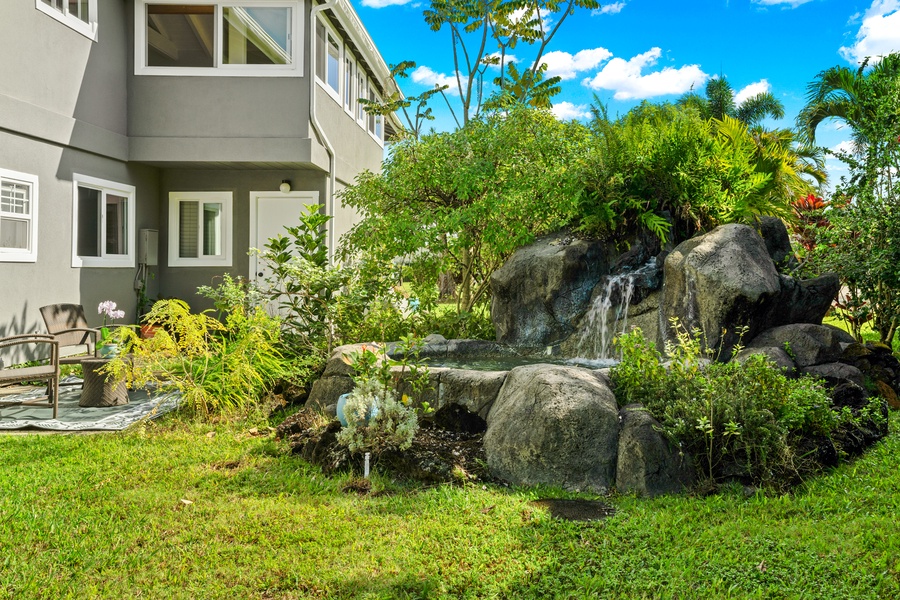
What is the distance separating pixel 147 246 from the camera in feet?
41.0

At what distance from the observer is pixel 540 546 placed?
3.96m

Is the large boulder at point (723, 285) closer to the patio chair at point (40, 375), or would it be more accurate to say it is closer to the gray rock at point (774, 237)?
the gray rock at point (774, 237)

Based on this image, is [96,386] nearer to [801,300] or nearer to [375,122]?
[801,300]

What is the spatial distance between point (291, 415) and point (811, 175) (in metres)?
23.6

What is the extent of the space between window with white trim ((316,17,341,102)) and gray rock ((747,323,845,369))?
905 cm

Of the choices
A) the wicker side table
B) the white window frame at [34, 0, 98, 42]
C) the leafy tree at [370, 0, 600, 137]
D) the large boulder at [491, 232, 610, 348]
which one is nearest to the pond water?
the large boulder at [491, 232, 610, 348]

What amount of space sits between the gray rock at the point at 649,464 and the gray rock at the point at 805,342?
91.4 inches

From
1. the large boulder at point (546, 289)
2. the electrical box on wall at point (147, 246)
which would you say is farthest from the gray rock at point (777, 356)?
the electrical box on wall at point (147, 246)

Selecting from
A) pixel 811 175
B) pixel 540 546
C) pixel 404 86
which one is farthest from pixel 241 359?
pixel 811 175

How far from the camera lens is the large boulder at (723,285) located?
22.5ft

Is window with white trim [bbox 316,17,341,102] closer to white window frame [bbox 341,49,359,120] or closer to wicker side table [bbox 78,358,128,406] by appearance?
white window frame [bbox 341,49,359,120]

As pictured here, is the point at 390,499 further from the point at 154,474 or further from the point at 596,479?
the point at 154,474

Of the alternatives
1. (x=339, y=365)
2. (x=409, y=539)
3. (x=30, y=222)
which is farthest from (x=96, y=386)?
(x=409, y=539)

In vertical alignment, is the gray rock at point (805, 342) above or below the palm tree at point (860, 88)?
below
